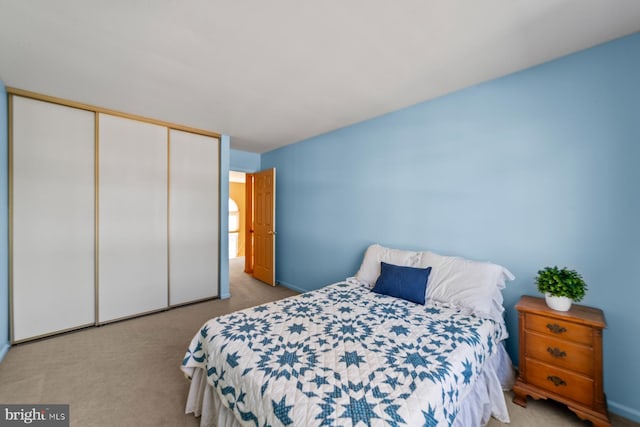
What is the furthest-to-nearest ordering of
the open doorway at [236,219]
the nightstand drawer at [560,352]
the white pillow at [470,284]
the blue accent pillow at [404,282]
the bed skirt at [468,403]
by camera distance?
the open doorway at [236,219], the blue accent pillow at [404,282], the white pillow at [470,284], the nightstand drawer at [560,352], the bed skirt at [468,403]

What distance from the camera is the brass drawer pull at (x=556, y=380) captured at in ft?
5.38

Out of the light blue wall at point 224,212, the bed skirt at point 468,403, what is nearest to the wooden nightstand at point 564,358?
the bed skirt at point 468,403

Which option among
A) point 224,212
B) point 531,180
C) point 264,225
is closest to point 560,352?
point 531,180

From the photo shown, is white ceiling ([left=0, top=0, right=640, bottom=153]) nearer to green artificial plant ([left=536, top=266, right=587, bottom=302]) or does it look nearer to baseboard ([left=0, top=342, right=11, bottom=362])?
green artificial plant ([left=536, top=266, right=587, bottom=302])

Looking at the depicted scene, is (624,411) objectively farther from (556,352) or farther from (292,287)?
(292,287)

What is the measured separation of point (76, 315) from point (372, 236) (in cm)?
353

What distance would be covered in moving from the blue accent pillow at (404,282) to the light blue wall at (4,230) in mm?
3519

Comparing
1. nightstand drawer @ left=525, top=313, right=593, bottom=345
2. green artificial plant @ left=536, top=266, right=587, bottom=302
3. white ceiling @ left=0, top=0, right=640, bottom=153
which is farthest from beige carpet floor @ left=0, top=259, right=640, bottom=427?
white ceiling @ left=0, top=0, right=640, bottom=153

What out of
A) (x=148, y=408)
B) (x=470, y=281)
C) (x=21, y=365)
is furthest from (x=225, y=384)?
(x=21, y=365)

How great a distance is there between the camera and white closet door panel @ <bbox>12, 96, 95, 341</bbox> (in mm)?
2514

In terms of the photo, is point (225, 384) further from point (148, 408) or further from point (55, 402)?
point (55, 402)

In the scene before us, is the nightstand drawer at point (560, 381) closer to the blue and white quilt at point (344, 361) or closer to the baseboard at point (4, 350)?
the blue and white quilt at point (344, 361)

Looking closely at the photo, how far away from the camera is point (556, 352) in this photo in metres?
1.66

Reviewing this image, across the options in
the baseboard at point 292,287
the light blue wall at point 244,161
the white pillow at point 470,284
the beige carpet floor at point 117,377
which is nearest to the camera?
the beige carpet floor at point 117,377
